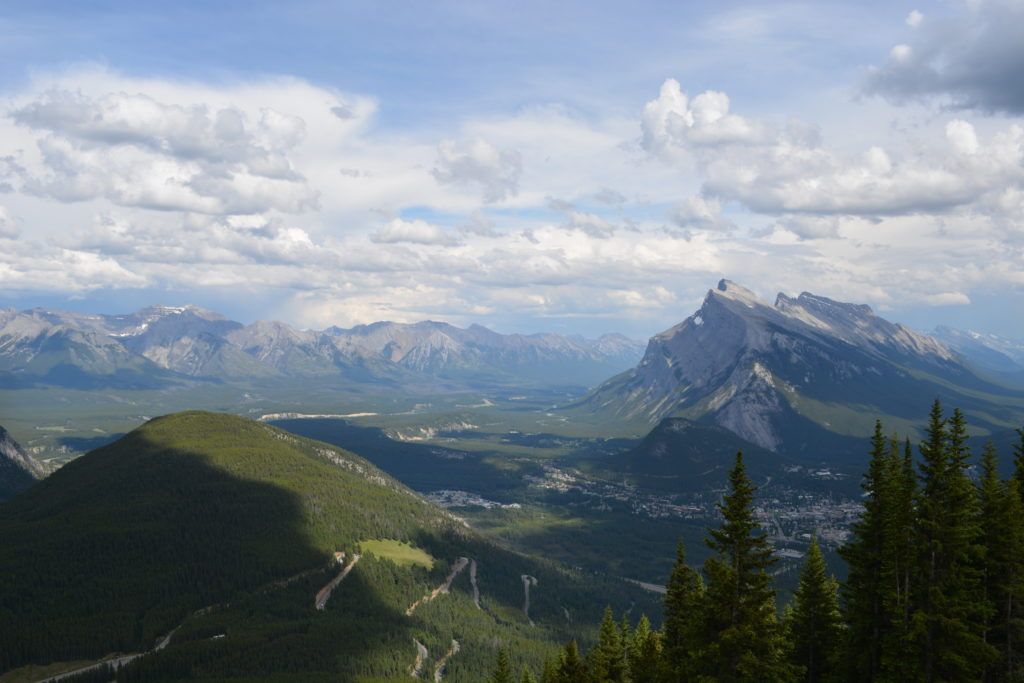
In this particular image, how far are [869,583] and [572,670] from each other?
38.3 metres

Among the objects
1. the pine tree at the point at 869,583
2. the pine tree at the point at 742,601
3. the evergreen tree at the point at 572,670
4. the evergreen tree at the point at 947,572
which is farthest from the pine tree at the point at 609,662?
the evergreen tree at the point at 947,572

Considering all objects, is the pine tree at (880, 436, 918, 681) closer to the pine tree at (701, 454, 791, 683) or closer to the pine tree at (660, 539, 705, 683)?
the pine tree at (701, 454, 791, 683)

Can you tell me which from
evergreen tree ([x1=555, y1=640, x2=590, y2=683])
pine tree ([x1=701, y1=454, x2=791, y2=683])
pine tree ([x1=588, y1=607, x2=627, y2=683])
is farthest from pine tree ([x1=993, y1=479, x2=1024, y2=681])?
evergreen tree ([x1=555, y1=640, x2=590, y2=683])

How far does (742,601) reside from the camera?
206 ft

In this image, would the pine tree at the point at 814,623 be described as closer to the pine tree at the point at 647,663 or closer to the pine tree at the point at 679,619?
the pine tree at the point at 679,619

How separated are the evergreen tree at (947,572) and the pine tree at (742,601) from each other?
10.8m

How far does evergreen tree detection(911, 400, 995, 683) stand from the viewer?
6091 cm

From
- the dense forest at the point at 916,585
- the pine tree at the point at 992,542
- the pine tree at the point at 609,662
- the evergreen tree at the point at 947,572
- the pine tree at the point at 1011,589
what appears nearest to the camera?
the evergreen tree at the point at 947,572

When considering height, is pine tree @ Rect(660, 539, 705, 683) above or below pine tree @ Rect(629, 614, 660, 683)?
above

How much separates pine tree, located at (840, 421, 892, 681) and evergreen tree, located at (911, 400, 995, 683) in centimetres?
531

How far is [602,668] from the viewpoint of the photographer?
9406cm

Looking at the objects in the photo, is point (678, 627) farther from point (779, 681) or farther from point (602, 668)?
point (779, 681)

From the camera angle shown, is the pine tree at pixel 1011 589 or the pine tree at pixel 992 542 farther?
the pine tree at pixel 992 542

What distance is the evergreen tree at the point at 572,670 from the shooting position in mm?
92688
